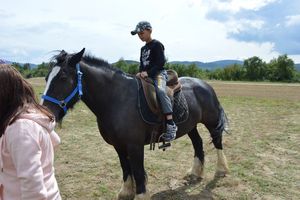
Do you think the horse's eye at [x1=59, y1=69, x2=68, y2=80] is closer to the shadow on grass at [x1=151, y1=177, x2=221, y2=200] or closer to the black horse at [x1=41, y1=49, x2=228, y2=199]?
the black horse at [x1=41, y1=49, x2=228, y2=199]

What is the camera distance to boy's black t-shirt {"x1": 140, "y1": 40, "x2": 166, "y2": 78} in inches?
181

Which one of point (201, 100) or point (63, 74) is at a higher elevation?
point (63, 74)

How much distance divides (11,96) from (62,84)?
6.96 ft

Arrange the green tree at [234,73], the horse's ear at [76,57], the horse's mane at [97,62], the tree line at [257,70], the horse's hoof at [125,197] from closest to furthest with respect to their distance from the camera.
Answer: the horse's ear at [76,57] < the horse's mane at [97,62] < the horse's hoof at [125,197] < the tree line at [257,70] < the green tree at [234,73]

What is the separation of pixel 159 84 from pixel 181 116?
0.71 meters

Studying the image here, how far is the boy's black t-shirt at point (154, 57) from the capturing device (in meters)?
4.60

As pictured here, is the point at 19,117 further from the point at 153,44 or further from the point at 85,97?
the point at 153,44

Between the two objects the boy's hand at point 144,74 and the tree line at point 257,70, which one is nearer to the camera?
the boy's hand at point 144,74

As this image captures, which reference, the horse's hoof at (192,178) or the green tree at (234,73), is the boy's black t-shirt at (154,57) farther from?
the green tree at (234,73)

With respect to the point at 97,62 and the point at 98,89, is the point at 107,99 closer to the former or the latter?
the point at 98,89

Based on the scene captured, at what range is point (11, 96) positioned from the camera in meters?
1.82

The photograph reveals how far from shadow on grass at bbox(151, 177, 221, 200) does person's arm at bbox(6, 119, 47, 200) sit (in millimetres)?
3459

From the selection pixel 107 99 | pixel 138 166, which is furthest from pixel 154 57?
pixel 138 166

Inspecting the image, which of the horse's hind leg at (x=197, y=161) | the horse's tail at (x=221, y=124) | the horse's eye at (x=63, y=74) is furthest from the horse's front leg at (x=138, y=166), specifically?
the horse's tail at (x=221, y=124)
